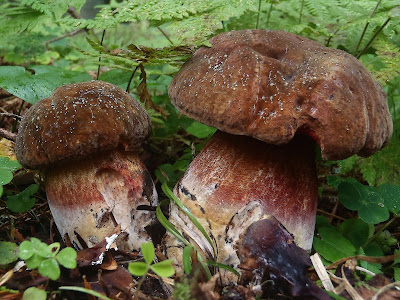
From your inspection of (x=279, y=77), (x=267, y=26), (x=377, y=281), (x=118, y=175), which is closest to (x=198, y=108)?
(x=279, y=77)

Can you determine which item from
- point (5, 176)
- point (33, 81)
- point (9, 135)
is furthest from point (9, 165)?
point (33, 81)

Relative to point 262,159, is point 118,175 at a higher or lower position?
lower

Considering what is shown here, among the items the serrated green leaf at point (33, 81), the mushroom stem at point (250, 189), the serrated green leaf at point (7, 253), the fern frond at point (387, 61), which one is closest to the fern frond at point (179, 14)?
the serrated green leaf at point (33, 81)

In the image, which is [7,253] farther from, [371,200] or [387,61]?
[387,61]

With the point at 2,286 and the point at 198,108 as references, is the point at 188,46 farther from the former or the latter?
the point at 2,286

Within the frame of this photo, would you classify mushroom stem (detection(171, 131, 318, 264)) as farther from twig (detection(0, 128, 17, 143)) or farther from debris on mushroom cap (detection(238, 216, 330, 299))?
twig (detection(0, 128, 17, 143))

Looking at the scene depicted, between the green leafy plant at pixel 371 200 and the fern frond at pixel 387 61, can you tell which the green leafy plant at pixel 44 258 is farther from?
the fern frond at pixel 387 61
